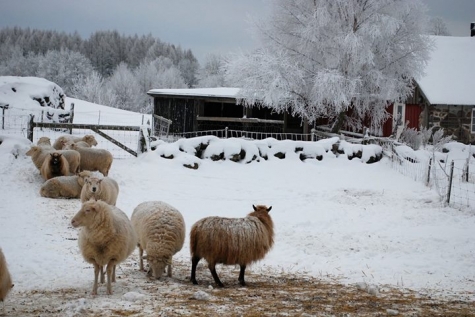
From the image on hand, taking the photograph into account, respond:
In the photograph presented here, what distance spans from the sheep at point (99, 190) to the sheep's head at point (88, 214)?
4.28 metres

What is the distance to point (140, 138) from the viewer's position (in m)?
17.6

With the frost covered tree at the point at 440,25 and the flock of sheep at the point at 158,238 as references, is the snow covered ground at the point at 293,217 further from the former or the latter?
the frost covered tree at the point at 440,25

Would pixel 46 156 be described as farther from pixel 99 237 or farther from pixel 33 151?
pixel 99 237

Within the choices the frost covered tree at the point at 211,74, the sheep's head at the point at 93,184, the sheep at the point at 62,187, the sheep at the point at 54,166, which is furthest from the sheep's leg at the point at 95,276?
the frost covered tree at the point at 211,74

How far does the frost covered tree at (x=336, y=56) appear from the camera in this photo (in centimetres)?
2222

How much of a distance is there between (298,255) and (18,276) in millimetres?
5048

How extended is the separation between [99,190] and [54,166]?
3.02 m

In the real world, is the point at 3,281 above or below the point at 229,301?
above

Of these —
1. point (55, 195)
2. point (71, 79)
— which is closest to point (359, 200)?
point (55, 195)

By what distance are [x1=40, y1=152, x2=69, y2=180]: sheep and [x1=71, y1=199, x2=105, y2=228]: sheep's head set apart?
7315 millimetres

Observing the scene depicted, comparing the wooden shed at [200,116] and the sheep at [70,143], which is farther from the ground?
the wooden shed at [200,116]

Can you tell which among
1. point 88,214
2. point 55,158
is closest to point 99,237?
point 88,214

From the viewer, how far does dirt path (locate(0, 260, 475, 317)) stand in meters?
5.52

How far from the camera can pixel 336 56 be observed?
2284 centimetres
